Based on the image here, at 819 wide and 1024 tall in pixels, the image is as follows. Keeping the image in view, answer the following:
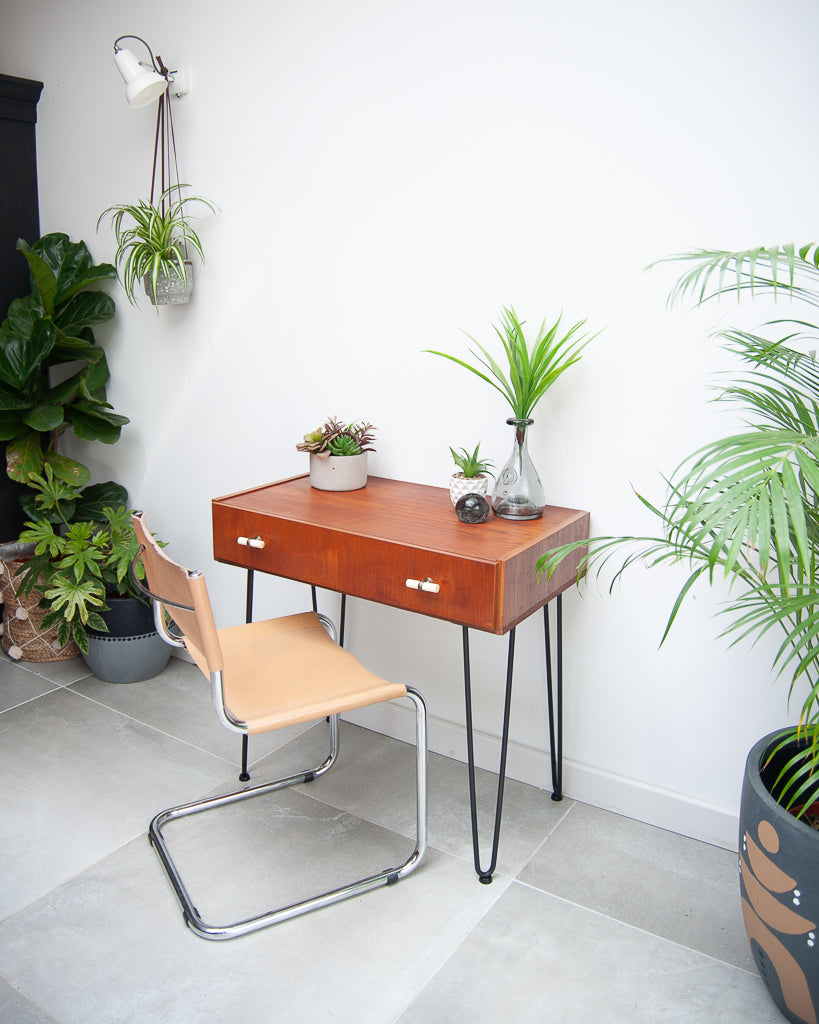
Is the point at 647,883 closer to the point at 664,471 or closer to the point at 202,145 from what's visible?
the point at 664,471

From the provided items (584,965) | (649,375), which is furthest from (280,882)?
(649,375)

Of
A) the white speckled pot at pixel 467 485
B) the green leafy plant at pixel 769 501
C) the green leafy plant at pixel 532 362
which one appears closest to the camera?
the green leafy plant at pixel 769 501

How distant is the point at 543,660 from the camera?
91.7 inches

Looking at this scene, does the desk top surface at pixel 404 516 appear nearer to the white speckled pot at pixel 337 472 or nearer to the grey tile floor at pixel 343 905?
the white speckled pot at pixel 337 472

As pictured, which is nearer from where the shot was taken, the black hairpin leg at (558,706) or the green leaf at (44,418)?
the black hairpin leg at (558,706)

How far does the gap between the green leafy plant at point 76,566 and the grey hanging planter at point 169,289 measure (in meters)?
0.73

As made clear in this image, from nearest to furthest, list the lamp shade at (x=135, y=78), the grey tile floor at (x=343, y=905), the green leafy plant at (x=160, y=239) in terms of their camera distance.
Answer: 1. the grey tile floor at (x=343, y=905)
2. the lamp shade at (x=135, y=78)
3. the green leafy plant at (x=160, y=239)

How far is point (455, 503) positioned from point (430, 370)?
491 mm

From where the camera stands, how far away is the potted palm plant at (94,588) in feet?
9.12

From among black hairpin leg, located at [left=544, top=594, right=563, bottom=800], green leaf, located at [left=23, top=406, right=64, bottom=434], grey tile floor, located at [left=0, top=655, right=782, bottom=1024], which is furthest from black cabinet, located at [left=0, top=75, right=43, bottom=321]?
black hairpin leg, located at [left=544, top=594, right=563, bottom=800]

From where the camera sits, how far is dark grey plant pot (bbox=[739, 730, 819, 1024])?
1.43m

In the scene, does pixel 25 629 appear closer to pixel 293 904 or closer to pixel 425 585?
pixel 293 904

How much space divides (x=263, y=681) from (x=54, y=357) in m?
1.73

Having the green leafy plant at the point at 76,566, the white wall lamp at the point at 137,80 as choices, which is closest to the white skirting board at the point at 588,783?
the green leafy plant at the point at 76,566
